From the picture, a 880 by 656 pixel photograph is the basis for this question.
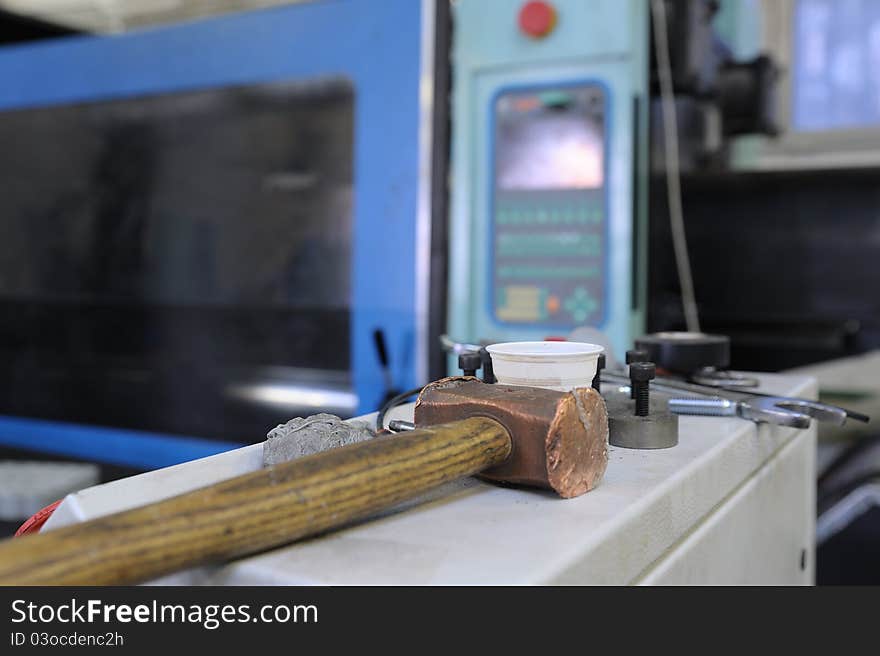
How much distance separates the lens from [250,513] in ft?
1.22

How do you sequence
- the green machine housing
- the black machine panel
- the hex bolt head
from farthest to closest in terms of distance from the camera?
the black machine panel < the green machine housing < the hex bolt head

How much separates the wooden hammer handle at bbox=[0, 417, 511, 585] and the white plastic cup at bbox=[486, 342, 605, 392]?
0.33 ft

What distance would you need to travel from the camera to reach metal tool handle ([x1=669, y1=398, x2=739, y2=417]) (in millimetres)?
711

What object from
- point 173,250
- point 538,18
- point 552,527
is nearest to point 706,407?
point 552,527

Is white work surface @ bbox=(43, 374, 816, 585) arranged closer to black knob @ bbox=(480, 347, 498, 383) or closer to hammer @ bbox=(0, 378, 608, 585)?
hammer @ bbox=(0, 378, 608, 585)

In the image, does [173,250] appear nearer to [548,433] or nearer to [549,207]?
[549,207]

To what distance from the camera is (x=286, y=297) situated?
162cm

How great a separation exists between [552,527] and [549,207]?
1137 millimetres

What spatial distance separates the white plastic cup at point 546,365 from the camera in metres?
0.58

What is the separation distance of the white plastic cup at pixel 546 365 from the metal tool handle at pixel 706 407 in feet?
0.52

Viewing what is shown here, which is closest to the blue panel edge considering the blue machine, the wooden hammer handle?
the blue machine

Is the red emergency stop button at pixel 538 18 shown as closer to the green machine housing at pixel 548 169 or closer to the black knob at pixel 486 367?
the green machine housing at pixel 548 169
